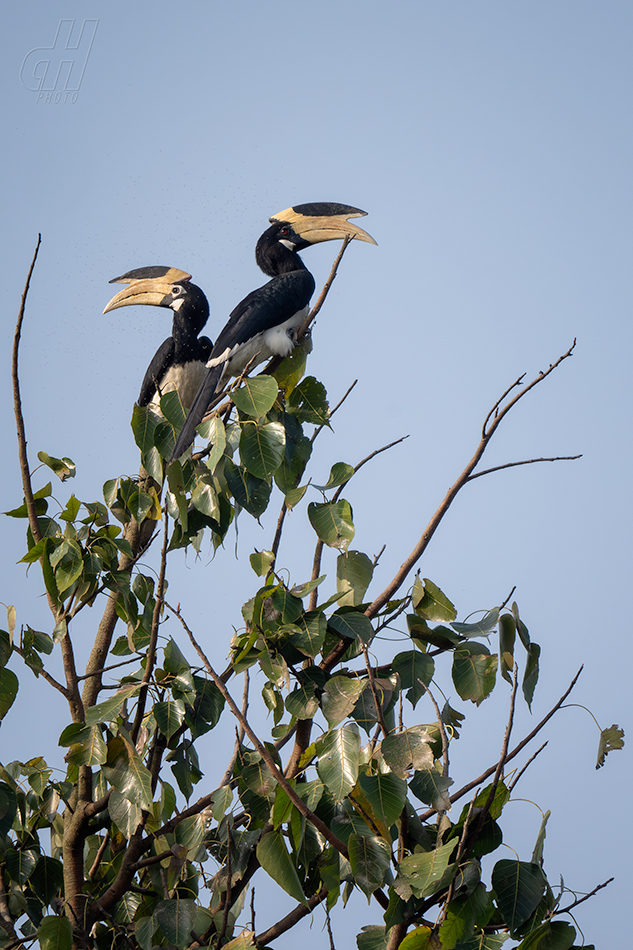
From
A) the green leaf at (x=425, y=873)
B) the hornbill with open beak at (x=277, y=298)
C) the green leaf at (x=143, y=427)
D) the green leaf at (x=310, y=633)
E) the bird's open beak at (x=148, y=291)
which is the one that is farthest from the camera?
the bird's open beak at (x=148, y=291)

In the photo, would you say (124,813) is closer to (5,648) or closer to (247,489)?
(5,648)

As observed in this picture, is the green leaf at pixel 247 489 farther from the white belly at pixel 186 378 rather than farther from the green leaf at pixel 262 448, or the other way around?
the white belly at pixel 186 378

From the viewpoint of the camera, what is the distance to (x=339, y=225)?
358 cm

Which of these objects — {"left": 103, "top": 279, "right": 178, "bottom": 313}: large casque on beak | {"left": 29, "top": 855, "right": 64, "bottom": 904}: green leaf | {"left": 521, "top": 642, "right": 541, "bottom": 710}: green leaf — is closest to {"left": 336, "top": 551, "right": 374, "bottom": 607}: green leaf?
{"left": 521, "top": 642, "right": 541, "bottom": 710}: green leaf

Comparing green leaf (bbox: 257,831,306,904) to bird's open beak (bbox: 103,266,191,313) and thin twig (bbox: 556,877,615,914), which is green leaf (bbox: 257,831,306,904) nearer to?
thin twig (bbox: 556,877,615,914)

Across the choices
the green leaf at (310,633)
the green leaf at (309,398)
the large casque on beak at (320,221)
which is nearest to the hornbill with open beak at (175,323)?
the large casque on beak at (320,221)

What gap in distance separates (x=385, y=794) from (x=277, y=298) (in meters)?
2.10

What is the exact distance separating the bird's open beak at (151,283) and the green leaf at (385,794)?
2799 mm

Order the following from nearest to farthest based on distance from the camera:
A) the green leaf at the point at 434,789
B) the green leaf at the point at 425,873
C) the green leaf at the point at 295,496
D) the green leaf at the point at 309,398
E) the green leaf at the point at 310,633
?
1. the green leaf at the point at 425,873
2. the green leaf at the point at 434,789
3. the green leaf at the point at 310,633
4. the green leaf at the point at 295,496
5. the green leaf at the point at 309,398

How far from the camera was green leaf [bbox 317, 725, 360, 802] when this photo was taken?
4.34 ft

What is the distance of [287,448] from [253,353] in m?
1.30

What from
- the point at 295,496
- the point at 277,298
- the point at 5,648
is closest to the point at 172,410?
the point at 295,496

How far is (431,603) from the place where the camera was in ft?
5.07

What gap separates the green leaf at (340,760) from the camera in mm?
1323
